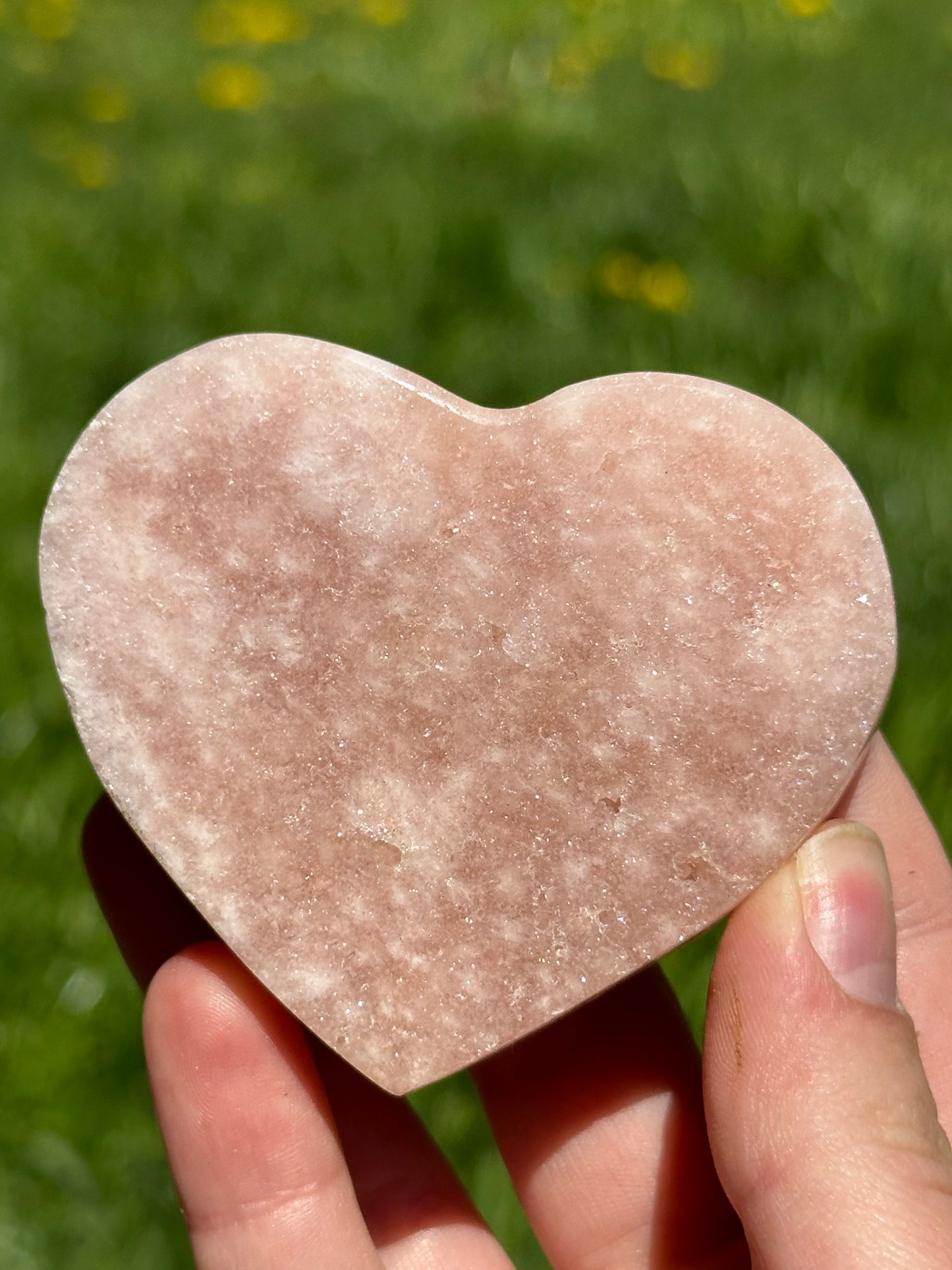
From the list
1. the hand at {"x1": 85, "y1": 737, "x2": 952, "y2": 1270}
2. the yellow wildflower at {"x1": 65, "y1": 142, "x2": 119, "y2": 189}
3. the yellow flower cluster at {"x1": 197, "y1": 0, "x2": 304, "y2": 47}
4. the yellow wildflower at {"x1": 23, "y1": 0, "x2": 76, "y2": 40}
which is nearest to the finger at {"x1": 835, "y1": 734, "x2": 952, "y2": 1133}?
the hand at {"x1": 85, "y1": 737, "x2": 952, "y2": 1270}

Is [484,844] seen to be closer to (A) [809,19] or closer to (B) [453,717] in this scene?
(B) [453,717]

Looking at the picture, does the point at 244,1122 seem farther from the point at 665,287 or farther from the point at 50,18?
the point at 50,18

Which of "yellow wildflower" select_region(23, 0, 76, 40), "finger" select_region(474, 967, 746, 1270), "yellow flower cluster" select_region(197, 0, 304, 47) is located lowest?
"finger" select_region(474, 967, 746, 1270)

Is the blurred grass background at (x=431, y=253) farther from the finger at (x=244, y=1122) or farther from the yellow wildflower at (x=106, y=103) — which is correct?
the finger at (x=244, y=1122)

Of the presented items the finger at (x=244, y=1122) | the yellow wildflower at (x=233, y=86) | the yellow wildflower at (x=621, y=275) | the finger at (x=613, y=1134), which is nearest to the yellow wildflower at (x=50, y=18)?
the yellow wildflower at (x=233, y=86)

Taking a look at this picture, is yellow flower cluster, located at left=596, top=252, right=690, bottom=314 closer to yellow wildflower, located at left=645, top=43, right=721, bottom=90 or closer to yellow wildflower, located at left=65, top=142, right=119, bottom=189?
yellow wildflower, located at left=645, top=43, right=721, bottom=90

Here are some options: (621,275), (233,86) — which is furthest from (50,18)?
(621,275)
